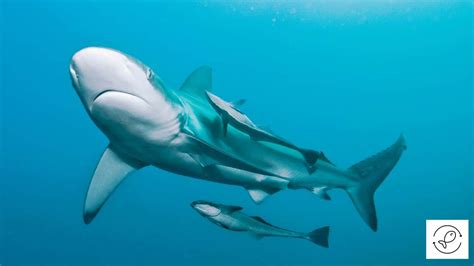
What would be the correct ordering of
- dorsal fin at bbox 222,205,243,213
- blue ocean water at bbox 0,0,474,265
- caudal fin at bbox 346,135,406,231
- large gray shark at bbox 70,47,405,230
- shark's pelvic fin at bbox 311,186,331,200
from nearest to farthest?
large gray shark at bbox 70,47,405,230 → dorsal fin at bbox 222,205,243,213 → shark's pelvic fin at bbox 311,186,331,200 → caudal fin at bbox 346,135,406,231 → blue ocean water at bbox 0,0,474,265

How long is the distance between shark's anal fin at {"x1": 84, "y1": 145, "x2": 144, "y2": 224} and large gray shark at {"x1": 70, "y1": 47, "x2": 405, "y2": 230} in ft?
0.04

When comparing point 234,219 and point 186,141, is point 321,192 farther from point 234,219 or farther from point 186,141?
point 186,141

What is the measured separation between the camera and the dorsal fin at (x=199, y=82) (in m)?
4.68

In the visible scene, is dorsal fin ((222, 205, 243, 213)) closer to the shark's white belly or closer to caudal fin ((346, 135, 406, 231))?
the shark's white belly

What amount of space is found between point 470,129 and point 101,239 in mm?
29829

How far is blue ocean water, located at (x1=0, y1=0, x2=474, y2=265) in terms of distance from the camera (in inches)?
989

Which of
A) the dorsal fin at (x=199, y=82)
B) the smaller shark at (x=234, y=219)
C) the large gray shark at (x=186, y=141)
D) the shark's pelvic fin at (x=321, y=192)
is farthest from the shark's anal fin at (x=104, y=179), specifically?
the shark's pelvic fin at (x=321, y=192)

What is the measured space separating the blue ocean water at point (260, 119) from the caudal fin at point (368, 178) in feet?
59.8

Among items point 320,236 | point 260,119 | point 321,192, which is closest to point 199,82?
point 321,192

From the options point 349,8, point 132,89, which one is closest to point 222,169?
point 132,89

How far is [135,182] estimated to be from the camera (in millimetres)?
35438

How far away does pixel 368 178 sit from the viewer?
515cm

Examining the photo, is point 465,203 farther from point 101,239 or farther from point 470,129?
point 101,239

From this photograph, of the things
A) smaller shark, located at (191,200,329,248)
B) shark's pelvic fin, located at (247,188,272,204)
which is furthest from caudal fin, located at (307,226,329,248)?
shark's pelvic fin, located at (247,188,272,204)
